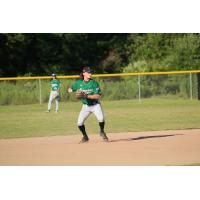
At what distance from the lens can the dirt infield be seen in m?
11.1

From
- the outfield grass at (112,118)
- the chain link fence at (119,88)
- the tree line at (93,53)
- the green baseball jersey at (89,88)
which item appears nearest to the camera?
the green baseball jersey at (89,88)

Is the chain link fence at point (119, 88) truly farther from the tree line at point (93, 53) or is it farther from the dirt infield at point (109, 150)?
the dirt infield at point (109, 150)

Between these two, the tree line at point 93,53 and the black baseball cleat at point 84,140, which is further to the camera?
the tree line at point 93,53

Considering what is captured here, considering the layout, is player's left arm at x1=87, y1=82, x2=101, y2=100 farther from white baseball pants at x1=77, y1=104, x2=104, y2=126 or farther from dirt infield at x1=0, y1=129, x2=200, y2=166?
dirt infield at x1=0, y1=129, x2=200, y2=166

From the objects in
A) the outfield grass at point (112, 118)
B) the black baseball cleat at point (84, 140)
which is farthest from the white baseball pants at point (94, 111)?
the outfield grass at point (112, 118)

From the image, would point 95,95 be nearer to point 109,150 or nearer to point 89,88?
point 89,88

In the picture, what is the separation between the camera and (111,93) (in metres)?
26.4

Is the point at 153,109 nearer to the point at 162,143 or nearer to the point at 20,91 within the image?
the point at 20,91

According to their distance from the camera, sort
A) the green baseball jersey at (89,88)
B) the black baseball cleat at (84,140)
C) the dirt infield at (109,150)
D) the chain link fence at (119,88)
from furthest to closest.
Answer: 1. the chain link fence at (119,88)
2. the black baseball cleat at (84,140)
3. the green baseball jersey at (89,88)
4. the dirt infield at (109,150)

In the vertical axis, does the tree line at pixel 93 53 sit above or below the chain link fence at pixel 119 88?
above

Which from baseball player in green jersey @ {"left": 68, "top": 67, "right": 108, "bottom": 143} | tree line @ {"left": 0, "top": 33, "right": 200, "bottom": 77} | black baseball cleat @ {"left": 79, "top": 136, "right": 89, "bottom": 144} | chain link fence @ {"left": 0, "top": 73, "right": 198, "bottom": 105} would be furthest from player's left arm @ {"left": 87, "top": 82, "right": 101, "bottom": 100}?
tree line @ {"left": 0, "top": 33, "right": 200, "bottom": 77}

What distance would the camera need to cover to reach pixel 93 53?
33188 mm

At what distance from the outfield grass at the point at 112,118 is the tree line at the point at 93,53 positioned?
1.88m

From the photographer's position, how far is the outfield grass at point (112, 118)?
56.3ft
